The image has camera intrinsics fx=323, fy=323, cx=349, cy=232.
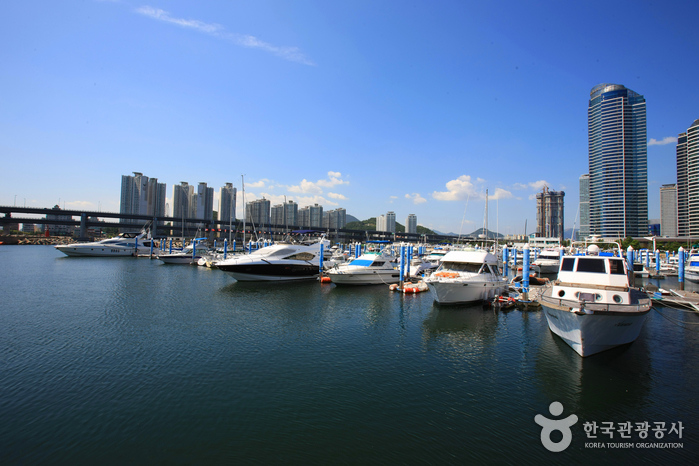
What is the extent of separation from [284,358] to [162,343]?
19.1ft

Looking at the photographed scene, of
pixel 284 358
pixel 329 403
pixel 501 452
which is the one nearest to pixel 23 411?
pixel 284 358

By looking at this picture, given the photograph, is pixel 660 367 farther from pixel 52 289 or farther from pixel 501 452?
pixel 52 289

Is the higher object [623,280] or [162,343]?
[623,280]

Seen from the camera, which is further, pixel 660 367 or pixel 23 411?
pixel 660 367

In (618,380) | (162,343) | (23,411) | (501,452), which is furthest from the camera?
(162,343)

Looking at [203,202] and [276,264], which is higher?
[203,202]

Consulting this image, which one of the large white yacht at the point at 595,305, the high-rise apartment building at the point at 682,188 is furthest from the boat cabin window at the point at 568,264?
the high-rise apartment building at the point at 682,188

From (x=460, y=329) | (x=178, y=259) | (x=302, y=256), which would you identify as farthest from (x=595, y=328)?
(x=178, y=259)

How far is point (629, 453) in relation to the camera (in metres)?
7.39

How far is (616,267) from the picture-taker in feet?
45.3

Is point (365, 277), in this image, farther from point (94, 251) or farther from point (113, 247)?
point (94, 251)

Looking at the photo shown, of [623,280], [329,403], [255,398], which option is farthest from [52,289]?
[623,280]

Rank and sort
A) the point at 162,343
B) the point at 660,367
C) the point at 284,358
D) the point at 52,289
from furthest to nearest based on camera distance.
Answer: the point at 52,289, the point at 162,343, the point at 284,358, the point at 660,367

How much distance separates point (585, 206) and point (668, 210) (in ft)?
228
